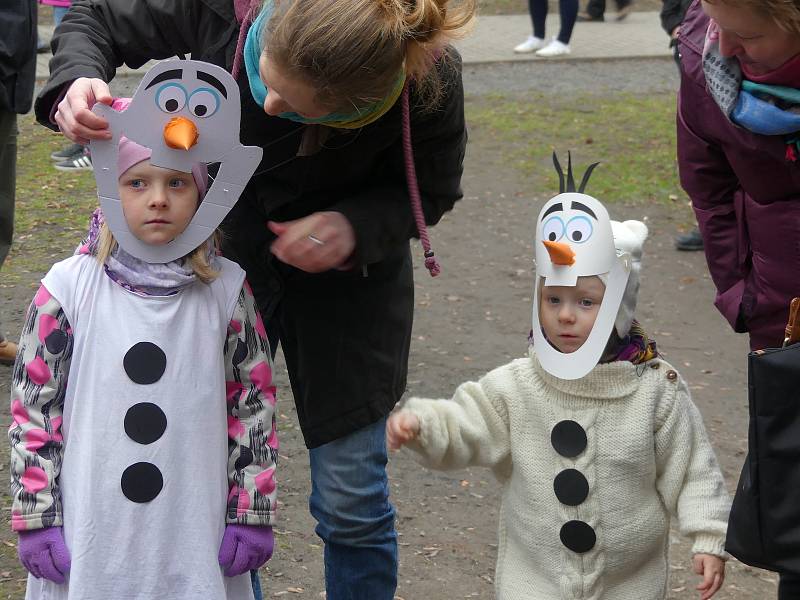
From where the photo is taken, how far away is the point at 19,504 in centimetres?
241

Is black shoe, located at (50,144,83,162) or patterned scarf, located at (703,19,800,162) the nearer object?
patterned scarf, located at (703,19,800,162)

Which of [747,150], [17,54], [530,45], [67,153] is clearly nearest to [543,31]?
[530,45]

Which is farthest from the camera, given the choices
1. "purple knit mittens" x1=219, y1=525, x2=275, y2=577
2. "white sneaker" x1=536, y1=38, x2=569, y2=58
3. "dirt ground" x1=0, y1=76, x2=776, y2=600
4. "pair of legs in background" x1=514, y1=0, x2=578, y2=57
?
"white sneaker" x1=536, y1=38, x2=569, y2=58

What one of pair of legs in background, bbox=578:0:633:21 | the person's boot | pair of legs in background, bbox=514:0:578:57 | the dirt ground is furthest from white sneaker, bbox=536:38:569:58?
the person's boot

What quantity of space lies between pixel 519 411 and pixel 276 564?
3.92 feet

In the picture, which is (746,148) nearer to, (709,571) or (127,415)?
(709,571)

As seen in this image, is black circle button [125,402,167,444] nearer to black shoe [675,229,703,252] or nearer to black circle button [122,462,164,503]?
black circle button [122,462,164,503]

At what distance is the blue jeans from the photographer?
2.73 m

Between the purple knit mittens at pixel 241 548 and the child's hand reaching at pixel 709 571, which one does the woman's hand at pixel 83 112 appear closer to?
the purple knit mittens at pixel 241 548

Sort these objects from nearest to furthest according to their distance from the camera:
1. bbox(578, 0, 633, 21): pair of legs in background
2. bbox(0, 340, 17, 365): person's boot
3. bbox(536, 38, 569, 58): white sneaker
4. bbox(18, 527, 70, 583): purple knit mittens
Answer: bbox(18, 527, 70, 583): purple knit mittens < bbox(0, 340, 17, 365): person's boot < bbox(536, 38, 569, 58): white sneaker < bbox(578, 0, 633, 21): pair of legs in background

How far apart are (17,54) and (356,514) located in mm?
2617

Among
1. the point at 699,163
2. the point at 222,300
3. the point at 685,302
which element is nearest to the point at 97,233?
the point at 222,300

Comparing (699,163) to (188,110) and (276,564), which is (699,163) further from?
(276,564)

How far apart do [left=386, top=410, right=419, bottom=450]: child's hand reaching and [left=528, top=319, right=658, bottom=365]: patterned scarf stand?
1.15 feet
